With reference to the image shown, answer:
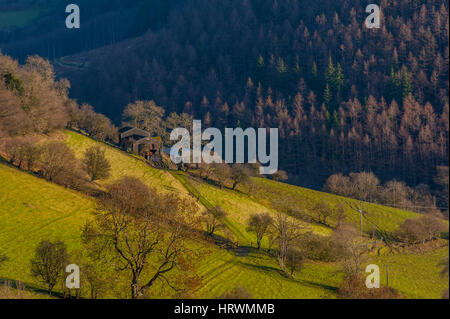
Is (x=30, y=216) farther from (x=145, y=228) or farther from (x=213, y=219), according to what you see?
(x=145, y=228)

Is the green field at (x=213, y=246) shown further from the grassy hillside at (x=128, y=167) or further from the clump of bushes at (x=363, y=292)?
the clump of bushes at (x=363, y=292)

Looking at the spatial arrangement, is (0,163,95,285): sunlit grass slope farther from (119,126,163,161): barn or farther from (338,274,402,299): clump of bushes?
(119,126,163,161): barn

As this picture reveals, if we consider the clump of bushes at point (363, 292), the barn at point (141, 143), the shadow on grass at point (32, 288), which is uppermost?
the barn at point (141, 143)

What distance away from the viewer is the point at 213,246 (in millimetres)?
60875

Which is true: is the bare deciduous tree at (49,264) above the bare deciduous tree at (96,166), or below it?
below

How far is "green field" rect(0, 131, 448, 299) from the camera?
43.2 m

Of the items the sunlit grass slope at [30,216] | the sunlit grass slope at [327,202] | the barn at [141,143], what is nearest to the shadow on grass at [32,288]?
the sunlit grass slope at [30,216]

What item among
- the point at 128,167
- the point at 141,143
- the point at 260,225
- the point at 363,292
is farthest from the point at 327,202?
the point at 363,292

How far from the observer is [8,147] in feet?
234

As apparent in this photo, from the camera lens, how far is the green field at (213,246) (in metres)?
43.2

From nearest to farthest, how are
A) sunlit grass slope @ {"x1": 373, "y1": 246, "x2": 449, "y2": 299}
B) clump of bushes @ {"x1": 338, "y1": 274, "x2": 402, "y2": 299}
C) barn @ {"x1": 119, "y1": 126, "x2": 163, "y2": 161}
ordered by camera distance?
clump of bushes @ {"x1": 338, "y1": 274, "x2": 402, "y2": 299} → sunlit grass slope @ {"x1": 373, "y1": 246, "x2": 449, "y2": 299} → barn @ {"x1": 119, "y1": 126, "x2": 163, "y2": 161}

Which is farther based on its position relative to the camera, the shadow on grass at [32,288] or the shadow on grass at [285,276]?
the shadow on grass at [285,276]

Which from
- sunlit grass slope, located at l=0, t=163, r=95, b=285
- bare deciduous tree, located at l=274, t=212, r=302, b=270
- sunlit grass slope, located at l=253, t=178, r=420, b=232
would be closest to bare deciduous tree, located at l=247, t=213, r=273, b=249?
bare deciduous tree, located at l=274, t=212, r=302, b=270
